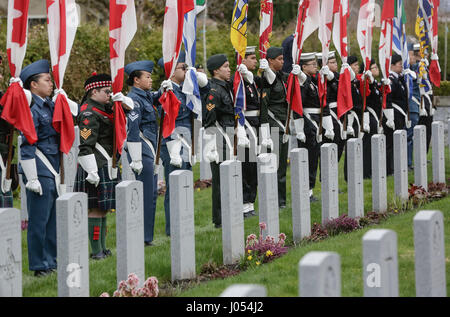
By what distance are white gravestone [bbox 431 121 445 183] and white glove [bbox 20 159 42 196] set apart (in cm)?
748

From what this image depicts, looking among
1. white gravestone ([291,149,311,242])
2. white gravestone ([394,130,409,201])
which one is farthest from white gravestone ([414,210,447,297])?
white gravestone ([394,130,409,201])

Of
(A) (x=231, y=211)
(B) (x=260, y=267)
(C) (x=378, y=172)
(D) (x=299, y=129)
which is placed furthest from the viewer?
(D) (x=299, y=129)

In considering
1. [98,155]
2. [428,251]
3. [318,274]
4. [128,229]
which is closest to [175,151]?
[98,155]

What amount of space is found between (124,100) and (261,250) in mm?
2090

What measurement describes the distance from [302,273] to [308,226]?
5.50 metres

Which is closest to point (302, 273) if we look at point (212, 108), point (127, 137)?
point (127, 137)

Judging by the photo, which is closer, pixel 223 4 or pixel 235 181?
pixel 235 181

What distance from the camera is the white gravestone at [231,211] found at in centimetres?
873

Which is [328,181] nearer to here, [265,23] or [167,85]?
[167,85]

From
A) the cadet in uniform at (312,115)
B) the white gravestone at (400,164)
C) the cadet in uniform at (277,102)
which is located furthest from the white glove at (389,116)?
the cadet in uniform at (277,102)

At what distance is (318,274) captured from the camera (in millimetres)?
4566

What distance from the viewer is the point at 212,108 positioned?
1095 cm

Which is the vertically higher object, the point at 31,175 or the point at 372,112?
the point at 372,112

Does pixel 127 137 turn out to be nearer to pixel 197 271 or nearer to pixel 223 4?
pixel 197 271
